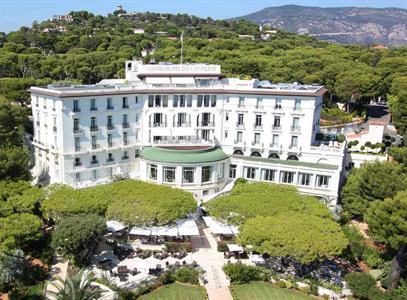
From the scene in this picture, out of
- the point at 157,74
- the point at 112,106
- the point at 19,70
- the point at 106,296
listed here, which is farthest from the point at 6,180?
the point at 19,70

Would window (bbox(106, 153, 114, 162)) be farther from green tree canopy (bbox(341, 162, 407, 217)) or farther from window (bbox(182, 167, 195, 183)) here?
green tree canopy (bbox(341, 162, 407, 217))

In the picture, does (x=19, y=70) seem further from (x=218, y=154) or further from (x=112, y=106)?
(x=218, y=154)

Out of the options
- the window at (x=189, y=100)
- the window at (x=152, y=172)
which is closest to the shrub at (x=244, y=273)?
the window at (x=152, y=172)

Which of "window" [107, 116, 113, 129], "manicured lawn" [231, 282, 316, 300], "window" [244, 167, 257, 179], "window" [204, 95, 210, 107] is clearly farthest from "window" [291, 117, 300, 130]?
"manicured lawn" [231, 282, 316, 300]

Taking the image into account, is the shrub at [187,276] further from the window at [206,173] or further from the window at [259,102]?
the window at [259,102]

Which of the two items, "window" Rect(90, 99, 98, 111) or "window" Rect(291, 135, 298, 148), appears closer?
"window" Rect(90, 99, 98, 111)

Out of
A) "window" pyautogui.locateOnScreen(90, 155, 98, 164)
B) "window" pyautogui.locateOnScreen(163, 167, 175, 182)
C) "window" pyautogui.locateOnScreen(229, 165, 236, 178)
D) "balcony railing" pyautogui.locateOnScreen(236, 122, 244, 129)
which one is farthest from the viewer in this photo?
"balcony railing" pyautogui.locateOnScreen(236, 122, 244, 129)
